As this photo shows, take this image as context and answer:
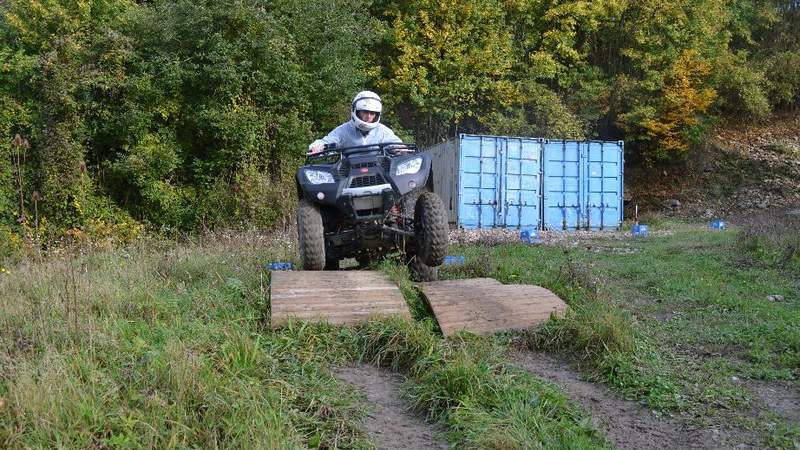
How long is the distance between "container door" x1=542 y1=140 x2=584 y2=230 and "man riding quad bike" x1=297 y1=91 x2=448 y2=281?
1290cm

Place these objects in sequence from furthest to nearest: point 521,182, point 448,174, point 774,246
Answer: point 448,174
point 521,182
point 774,246

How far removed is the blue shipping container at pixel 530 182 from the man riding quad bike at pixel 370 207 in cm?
1150

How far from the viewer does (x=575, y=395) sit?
4141 millimetres

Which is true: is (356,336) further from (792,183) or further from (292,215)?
(792,183)

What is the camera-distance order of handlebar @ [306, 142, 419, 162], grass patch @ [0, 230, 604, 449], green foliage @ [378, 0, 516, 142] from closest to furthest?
grass patch @ [0, 230, 604, 449]
handlebar @ [306, 142, 419, 162]
green foliage @ [378, 0, 516, 142]

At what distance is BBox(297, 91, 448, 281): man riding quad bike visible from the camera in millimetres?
6387

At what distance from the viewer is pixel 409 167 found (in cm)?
655

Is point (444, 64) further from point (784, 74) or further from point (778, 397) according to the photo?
point (778, 397)

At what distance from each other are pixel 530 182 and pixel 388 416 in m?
15.8

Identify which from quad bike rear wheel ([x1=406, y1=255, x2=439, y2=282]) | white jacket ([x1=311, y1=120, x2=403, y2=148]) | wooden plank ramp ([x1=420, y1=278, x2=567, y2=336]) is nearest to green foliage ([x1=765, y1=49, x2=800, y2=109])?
white jacket ([x1=311, y1=120, x2=403, y2=148])

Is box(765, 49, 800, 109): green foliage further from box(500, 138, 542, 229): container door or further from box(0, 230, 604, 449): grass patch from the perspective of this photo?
box(0, 230, 604, 449): grass patch

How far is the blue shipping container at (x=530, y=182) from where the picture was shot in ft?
60.3

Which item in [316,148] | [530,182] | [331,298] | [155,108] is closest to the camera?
[331,298]

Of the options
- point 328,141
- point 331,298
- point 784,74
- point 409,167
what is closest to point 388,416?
point 331,298
